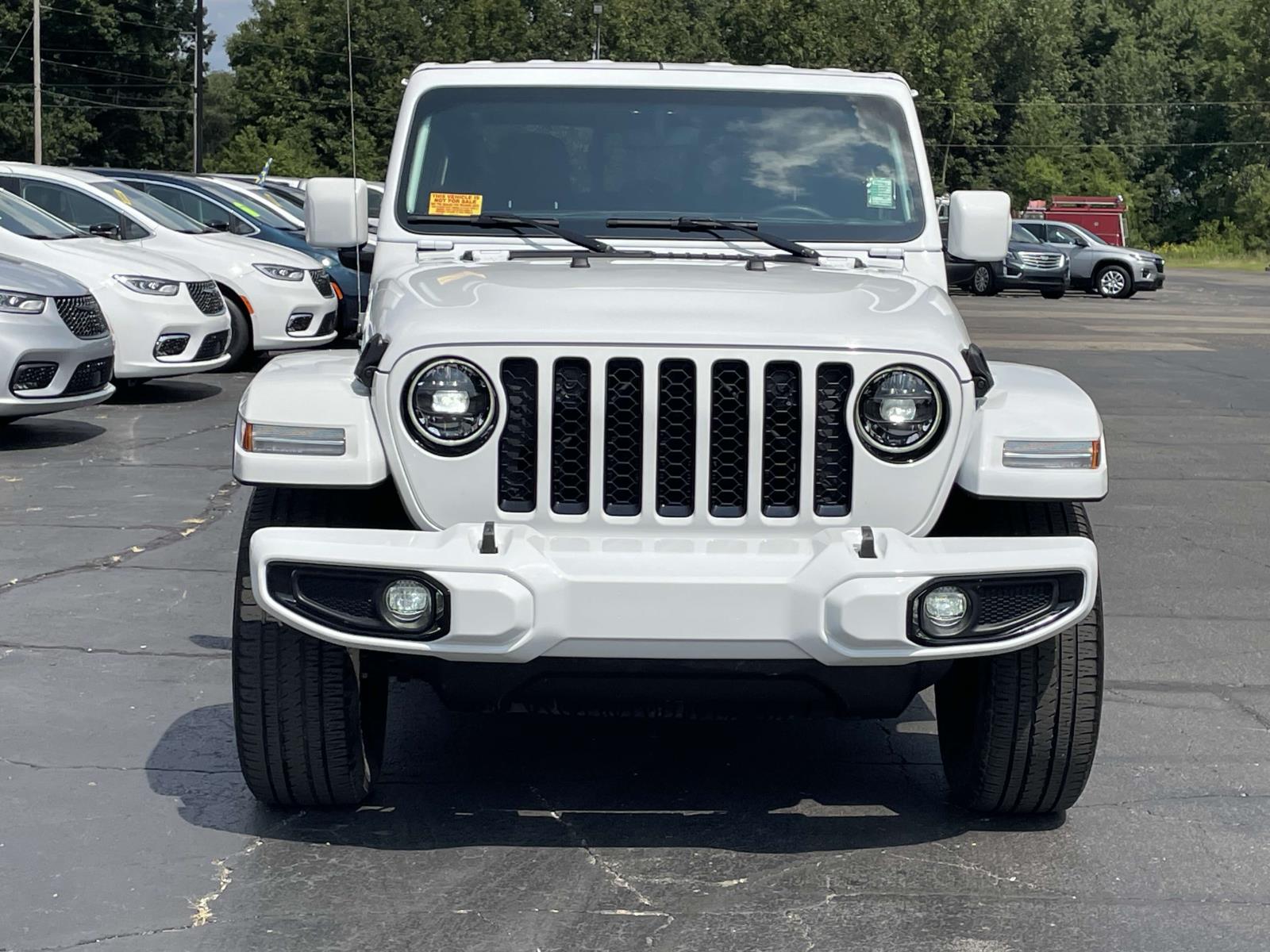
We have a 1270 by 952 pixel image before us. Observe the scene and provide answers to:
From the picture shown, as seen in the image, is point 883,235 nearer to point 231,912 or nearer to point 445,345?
point 445,345

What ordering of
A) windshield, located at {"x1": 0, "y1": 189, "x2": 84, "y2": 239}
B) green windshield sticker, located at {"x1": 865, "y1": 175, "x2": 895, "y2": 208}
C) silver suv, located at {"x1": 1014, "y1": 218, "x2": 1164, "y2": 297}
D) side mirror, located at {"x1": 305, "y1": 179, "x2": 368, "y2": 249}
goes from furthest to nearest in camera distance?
silver suv, located at {"x1": 1014, "y1": 218, "x2": 1164, "y2": 297} → windshield, located at {"x1": 0, "y1": 189, "x2": 84, "y2": 239} → side mirror, located at {"x1": 305, "y1": 179, "x2": 368, "y2": 249} → green windshield sticker, located at {"x1": 865, "y1": 175, "x2": 895, "y2": 208}

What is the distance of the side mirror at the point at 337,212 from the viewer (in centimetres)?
586

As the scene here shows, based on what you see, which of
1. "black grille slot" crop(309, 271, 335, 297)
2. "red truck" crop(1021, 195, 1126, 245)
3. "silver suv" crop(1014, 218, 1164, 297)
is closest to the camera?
"black grille slot" crop(309, 271, 335, 297)

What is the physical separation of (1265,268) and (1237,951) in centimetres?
6357

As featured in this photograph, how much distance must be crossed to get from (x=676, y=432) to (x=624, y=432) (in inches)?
4.5

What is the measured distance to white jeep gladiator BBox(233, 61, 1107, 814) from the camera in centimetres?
→ 387

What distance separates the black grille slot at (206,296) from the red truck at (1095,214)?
4282 centimetres

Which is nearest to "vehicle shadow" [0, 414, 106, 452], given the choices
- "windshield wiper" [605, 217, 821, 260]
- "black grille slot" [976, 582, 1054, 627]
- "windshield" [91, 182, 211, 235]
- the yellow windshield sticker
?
"windshield" [91, 182, 211, 235]

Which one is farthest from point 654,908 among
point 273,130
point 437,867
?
point 273,130

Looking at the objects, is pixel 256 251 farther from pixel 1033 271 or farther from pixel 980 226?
pixel 1033 271

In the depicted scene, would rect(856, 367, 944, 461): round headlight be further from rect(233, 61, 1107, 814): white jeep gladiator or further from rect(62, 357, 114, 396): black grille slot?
rect(62, 357, 114, 396): black grille slot

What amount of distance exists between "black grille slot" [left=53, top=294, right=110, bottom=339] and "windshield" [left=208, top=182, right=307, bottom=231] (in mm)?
6694

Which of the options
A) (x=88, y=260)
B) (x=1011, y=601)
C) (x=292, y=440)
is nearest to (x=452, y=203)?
(x=292, y=440)

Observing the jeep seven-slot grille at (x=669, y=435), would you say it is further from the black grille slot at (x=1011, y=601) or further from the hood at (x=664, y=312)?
the black grille slot at (x=1011, y=601)
